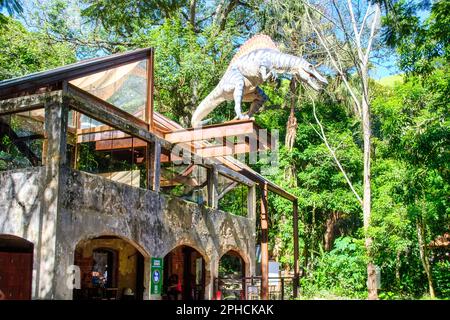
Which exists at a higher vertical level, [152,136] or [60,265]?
[152,136]

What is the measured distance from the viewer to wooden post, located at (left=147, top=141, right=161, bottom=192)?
11.1 metres

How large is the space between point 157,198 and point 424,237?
469 inches

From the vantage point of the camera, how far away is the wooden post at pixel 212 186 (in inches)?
541

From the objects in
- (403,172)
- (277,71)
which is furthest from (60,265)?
(403,172)

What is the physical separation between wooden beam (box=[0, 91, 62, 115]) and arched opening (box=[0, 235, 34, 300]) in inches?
109

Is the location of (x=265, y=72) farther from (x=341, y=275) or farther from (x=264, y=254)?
(x=341, y=275)

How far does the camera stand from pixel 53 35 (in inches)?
914

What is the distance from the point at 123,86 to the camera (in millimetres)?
11820

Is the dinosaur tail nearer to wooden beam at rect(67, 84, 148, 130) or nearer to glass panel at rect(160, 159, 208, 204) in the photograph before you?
glass panel at rect(160, 159, 208, 204)

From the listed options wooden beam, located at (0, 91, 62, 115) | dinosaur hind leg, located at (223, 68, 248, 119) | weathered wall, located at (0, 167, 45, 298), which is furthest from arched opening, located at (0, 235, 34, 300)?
dinosaur hind leg, located at (223, 68, 248, 119)

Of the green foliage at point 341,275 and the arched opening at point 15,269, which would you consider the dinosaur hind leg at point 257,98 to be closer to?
the arched opening at point 15,269

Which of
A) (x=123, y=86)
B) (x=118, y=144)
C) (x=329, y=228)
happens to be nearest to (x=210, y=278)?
(x=118, y=144)

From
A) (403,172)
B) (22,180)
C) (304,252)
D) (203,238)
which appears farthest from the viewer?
(304,252)

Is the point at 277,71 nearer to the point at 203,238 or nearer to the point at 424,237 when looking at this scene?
the point at 203,238
